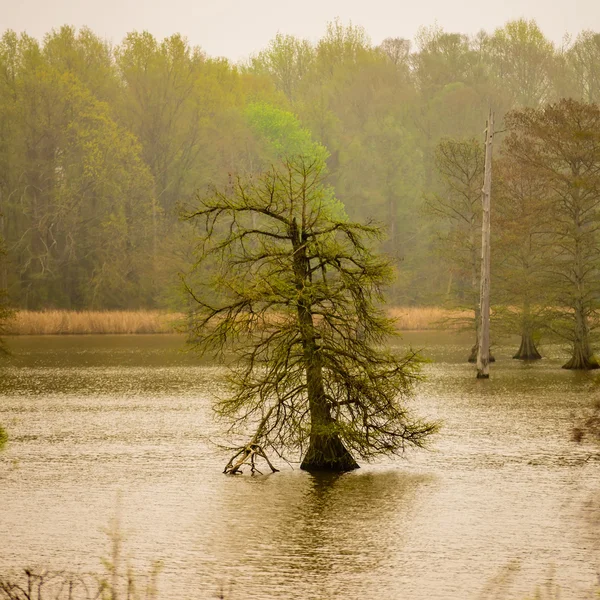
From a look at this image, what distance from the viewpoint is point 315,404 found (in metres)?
17.5

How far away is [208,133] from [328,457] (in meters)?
58.5

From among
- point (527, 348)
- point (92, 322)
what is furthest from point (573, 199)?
point (92, 322)

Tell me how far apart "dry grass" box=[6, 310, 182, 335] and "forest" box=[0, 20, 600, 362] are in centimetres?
152

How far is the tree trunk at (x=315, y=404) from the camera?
17594 mm

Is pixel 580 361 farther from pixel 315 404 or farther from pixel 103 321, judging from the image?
pixel 103 321

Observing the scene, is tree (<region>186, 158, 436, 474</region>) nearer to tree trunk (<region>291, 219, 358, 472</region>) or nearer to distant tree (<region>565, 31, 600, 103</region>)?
tree trunk (<region>291, 219, 358, 472</region>)

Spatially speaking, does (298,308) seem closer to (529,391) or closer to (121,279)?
(529,391)

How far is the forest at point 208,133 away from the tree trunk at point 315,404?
1109 inches

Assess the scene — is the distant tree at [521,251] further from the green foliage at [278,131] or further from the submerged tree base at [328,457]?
the green foliage at [278,131]

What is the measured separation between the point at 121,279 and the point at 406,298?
18850mm

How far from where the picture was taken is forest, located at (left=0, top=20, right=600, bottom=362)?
66.1 meters

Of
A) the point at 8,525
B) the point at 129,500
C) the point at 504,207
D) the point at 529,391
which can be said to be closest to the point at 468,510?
the point at 129,500

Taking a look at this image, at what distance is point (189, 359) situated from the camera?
4697 cm

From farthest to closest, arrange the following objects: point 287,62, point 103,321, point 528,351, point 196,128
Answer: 1. point 287,62
2. point 196,128
3. point 103,321
4. point 528,351
